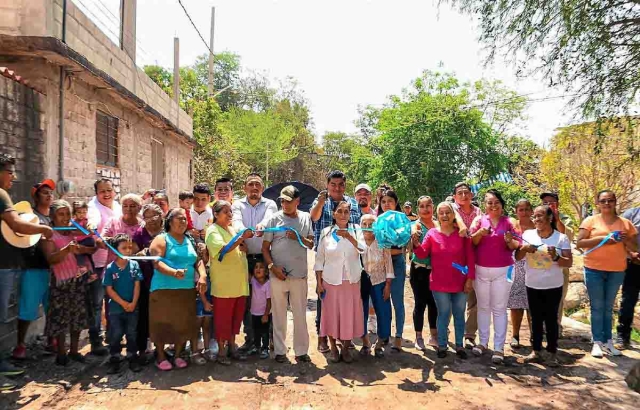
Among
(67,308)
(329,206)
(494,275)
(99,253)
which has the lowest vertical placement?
(67,308)

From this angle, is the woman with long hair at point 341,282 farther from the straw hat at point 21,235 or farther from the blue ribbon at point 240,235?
the straw hat at point 21,235

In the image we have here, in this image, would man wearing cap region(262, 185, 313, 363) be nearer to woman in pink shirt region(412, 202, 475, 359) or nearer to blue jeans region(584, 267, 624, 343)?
woman in pink shirt region(412, 202, 475, 359)

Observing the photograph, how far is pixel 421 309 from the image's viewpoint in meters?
5.08

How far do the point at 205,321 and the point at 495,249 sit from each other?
324 cm

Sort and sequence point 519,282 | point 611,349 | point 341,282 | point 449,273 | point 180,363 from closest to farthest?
point 180,363 < point 341,282 < point 449,273 < point 611,349 < point 519,282

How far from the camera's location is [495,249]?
470 cm

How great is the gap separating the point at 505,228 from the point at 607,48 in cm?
245

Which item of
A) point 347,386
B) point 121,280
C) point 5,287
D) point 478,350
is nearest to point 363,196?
point 478,350

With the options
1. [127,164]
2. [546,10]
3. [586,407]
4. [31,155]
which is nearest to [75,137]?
[31,155]

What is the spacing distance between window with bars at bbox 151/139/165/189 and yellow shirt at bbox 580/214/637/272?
32.4 feet

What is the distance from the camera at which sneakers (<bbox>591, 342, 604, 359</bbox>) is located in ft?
15.9

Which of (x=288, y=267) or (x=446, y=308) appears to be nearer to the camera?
(x=288, y=267)

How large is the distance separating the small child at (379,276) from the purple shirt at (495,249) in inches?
39.3

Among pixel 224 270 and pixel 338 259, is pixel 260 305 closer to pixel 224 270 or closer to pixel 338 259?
pixel 224 270
